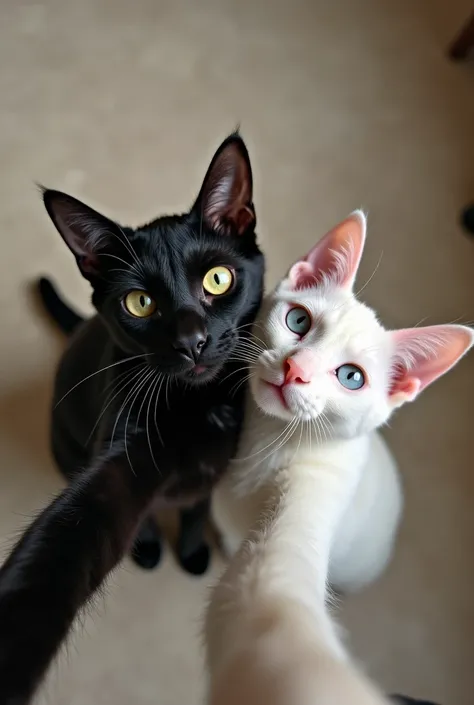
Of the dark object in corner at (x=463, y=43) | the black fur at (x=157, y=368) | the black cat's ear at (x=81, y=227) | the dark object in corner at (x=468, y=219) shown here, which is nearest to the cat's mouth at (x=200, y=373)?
the black fur at (x=157, y=368)

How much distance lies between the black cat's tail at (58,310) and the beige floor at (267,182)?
8 cm

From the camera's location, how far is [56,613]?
2.12 feet

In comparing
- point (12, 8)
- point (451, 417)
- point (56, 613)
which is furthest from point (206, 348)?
point (12, 8)

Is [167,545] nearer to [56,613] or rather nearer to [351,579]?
Result: [351,579]

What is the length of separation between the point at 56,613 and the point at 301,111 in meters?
1.47

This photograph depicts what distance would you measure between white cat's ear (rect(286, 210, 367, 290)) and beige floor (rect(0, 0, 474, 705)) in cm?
61

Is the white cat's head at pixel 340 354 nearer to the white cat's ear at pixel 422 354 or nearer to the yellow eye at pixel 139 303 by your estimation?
the white cat's ear at pixel 422 354

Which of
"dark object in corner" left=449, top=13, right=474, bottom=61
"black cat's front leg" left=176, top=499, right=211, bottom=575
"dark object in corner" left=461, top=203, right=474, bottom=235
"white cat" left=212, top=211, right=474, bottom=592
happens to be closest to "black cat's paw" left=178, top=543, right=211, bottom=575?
"black cat's front leg" left=176, top=499, right=211, bottom=575

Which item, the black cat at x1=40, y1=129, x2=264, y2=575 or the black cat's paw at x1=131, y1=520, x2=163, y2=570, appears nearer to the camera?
the black cat at x1=40, y1=129, x2=264, y2=575

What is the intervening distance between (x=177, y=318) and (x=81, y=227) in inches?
7.5

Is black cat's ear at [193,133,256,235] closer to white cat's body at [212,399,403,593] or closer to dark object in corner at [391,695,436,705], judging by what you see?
white cat's body at [212,399,403,593]

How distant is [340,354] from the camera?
2.67 ft

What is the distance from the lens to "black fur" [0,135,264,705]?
78 cm

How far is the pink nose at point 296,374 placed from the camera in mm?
780
